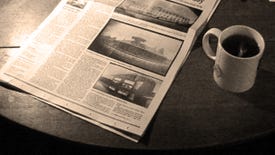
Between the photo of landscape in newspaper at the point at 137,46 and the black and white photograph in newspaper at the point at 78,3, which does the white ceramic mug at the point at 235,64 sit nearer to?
the photo of landscape in newspaper at the point at 137,46

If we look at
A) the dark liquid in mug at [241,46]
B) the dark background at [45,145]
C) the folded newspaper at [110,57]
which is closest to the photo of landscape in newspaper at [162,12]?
the folded newspaper at [110,57]

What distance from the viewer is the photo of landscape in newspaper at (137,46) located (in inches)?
26.7

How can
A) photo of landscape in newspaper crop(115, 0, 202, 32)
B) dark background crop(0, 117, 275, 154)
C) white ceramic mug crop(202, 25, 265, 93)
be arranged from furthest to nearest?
dark background crop(0, 117, 275, 154), photo of landscape in newspaper crop(115, 0, 202, 32), white ceramic mug crop(202, 25, 265, 93)

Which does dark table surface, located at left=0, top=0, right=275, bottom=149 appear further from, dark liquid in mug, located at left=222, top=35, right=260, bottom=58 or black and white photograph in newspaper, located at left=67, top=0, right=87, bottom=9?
black and white photograph in newspaper, located at left=67, top=0, right=87, bottom=9

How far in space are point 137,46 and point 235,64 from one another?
198mm

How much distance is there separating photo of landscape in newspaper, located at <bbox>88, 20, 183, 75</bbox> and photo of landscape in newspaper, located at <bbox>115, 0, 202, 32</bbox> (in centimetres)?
3

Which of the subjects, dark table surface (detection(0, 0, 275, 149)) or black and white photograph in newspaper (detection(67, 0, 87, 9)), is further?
black and white photograph in newspaper (detection(67, 0, 87, 9))

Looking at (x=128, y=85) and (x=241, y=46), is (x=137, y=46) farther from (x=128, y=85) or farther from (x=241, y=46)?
(x=241, y=46)

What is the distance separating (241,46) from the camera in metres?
0.62

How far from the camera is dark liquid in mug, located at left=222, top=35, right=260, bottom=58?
0.61 meters

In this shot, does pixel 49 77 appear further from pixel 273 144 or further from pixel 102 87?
pixel 273 144

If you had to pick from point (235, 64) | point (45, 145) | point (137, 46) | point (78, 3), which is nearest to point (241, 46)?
point (235, 64)

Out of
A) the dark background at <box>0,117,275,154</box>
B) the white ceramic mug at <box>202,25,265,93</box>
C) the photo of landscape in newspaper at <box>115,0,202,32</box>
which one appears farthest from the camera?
the dark background at <box>0,117,275,154</box>

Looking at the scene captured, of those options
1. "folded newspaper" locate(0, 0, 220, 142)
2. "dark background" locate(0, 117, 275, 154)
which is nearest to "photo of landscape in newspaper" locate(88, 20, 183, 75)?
"folded newspaper" locate(0, 0, 220, 142)
